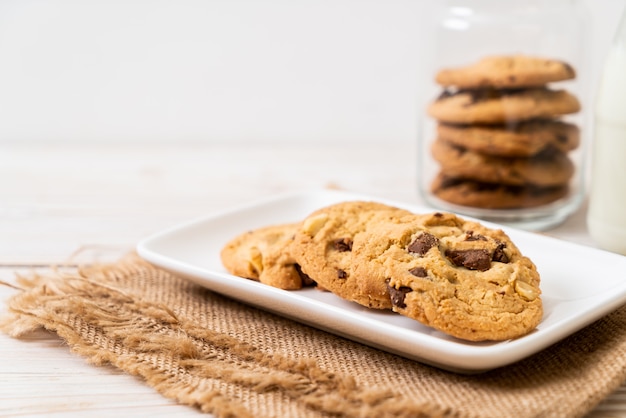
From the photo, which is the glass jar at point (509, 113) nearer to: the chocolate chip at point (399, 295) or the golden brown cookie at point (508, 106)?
the golden brown cookie at point (508, 106)

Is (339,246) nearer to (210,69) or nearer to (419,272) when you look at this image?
(419,272)

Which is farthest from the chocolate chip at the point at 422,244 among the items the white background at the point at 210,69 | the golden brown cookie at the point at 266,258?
the white background at the point at 210,69

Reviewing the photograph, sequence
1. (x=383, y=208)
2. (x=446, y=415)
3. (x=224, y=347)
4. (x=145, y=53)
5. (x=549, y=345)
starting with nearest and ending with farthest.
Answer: (x=446, y=415), (x=549, y=345), (x=224, y=347), (x=383, y=208), (x=145, y=53)

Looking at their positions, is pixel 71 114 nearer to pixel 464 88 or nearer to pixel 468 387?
pixel 464 88

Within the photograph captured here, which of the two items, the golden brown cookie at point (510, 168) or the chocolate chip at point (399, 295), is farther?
the golden brown cookie at point (510, 168)

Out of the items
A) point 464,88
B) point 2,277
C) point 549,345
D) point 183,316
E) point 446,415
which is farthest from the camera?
point 464,88

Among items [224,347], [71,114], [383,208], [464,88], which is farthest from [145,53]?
[224,347]
